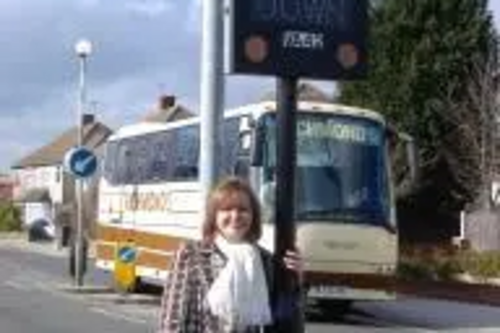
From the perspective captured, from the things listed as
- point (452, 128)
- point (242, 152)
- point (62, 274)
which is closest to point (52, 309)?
point (242, 152)

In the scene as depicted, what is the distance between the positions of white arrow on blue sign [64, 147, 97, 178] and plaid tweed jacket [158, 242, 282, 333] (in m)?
25.2

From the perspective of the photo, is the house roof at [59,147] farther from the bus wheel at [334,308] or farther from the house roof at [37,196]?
the bus wheel at [334,308]

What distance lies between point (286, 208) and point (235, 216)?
0.72m

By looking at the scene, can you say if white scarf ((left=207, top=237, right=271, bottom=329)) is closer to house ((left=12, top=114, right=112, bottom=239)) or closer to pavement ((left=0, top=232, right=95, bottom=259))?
pavement ((left=0, top=232, right=95, bottom=259))

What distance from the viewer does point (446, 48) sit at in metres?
61.4

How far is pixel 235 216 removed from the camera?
698cm

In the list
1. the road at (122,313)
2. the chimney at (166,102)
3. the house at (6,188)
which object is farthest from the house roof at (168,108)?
the road at (122,313)

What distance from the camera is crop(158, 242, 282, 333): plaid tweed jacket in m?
6.91

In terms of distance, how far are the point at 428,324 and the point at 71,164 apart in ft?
28.9

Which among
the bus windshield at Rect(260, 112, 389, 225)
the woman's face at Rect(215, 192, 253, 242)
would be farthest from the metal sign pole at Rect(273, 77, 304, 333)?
the bus windshield at Rect(260, 112, 389, 225)

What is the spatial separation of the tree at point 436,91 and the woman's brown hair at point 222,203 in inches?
2076

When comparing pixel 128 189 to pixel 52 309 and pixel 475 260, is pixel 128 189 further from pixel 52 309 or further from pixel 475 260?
pixel 475 260

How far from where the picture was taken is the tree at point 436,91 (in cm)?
6025

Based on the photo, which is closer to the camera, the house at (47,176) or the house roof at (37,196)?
the house at (47,176)
